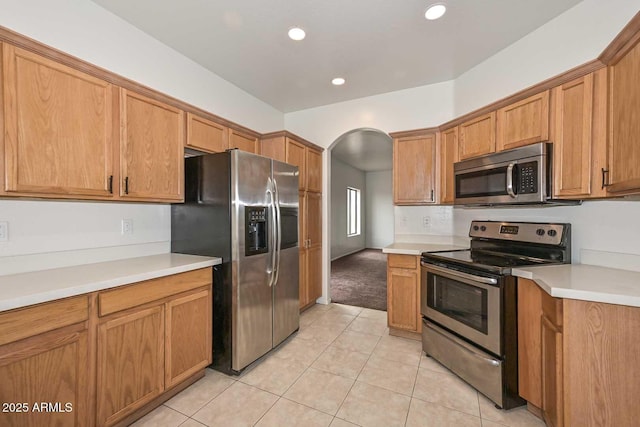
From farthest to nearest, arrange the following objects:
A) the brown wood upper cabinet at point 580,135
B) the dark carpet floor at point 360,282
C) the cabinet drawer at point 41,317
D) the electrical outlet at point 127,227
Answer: the dark carpet floor at point 360,282
the electrical outlet at point 127,227
the brown wood upper cabinet at point 580,135
the cabinet drawer at point 41,317

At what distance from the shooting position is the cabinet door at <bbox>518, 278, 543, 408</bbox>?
1.74 m

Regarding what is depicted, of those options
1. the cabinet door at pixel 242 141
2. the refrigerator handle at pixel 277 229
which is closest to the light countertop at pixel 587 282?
the refrigerator handle at pixel 277 229

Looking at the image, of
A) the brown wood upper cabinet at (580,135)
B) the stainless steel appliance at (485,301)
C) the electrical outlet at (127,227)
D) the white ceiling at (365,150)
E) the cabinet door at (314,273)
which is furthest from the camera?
the white ceiling at (365,150)

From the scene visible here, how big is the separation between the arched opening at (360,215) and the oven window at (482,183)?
1.31 m

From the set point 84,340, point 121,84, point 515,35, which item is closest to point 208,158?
point 121,84

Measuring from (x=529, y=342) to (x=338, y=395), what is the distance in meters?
1.34

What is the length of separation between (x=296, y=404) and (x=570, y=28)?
3.44 meters

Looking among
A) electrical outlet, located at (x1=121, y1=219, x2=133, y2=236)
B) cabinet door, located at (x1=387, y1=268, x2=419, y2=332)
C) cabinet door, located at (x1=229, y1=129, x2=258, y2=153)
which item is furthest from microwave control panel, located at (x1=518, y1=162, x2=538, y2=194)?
electrical outlet, located at (x1=121, y1=219, x2=133, y2=236)

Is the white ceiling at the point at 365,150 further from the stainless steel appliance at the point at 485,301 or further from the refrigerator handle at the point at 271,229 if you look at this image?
the stainless steel appliance at the point at 485,301

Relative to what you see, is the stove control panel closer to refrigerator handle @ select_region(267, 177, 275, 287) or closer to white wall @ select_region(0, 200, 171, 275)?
refrigerator handle @ select_region(267, 177, 275, 287)

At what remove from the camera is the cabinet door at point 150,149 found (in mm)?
1963

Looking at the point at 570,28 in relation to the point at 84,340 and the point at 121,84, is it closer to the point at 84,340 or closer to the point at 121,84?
the point at 121,84

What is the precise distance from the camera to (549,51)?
7.40 ft

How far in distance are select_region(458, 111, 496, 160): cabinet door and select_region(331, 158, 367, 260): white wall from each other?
4926 millimetres
